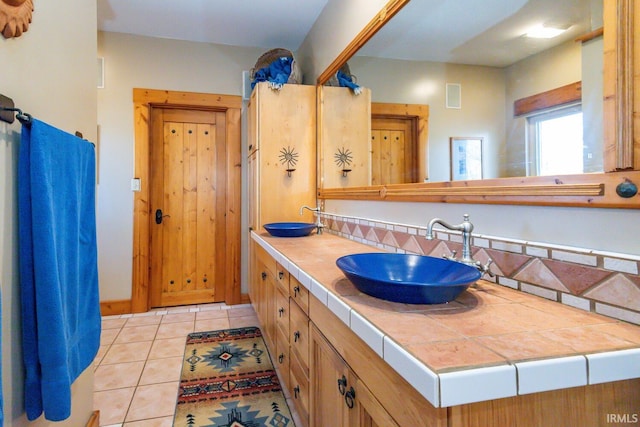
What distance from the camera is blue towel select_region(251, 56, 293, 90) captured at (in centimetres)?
285

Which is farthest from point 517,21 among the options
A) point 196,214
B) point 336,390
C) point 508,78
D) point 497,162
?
point 196,214

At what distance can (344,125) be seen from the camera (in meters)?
2.52

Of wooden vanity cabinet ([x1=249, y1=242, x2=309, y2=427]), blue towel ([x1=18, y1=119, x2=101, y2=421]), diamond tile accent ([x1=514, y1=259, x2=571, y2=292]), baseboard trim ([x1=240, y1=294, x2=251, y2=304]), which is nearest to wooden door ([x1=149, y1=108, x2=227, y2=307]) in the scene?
baseboard trim ([x1=240, y1=294, x2=251, y2=304])

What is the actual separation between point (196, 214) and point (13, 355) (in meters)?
2.60

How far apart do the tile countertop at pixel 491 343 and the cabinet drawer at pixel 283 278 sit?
0.67m

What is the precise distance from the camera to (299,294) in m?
1.43

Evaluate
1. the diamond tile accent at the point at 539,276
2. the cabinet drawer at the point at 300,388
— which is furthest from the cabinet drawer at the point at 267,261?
the diamond tile accent at the point at 539,276

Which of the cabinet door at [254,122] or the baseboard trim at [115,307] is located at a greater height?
the cabinet door at [254,122]

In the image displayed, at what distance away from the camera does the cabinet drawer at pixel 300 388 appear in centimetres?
138

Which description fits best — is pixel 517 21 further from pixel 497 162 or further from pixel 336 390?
pixel 336 390

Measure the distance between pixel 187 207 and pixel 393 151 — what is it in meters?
2.41

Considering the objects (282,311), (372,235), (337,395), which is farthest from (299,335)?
(372,235)

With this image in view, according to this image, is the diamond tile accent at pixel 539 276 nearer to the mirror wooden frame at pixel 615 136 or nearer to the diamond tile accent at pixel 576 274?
the diamond tile accent at pixel 576 274

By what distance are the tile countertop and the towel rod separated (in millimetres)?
979
